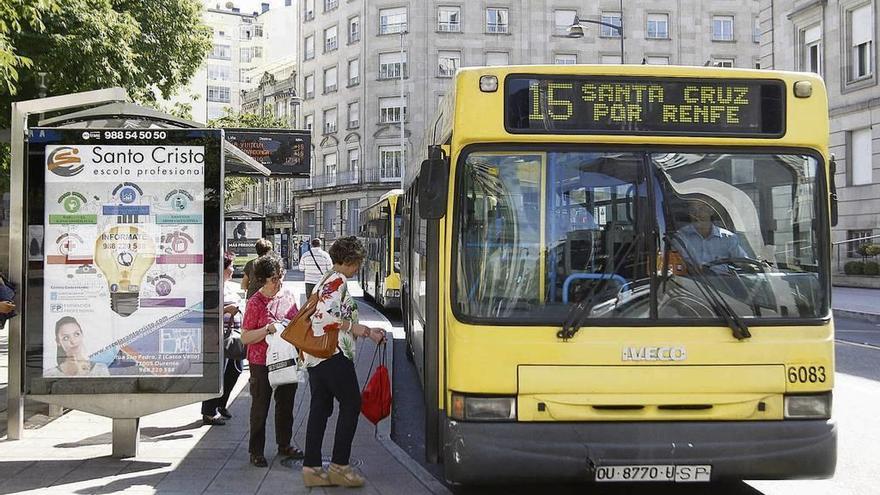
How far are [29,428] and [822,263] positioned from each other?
21.8 ft

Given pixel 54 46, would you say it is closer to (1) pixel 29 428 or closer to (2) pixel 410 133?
(1) pixel 29 428

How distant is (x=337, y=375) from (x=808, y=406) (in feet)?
9.86

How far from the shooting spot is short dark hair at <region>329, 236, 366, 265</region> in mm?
6148

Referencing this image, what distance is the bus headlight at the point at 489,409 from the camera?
5234 mm

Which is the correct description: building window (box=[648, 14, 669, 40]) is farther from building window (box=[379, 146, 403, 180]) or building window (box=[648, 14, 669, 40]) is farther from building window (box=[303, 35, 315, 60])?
building window (box=[303, 35, 315, 60])

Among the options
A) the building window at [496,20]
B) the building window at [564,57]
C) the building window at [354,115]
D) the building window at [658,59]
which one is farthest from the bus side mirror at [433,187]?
the building window at [354,115]

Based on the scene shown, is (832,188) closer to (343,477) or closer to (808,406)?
(808,406)

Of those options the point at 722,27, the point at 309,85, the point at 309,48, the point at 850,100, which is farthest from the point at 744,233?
the point at 309,48

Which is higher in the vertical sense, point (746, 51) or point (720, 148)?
point (746, 51)

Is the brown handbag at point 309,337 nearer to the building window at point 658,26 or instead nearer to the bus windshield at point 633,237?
the bus windshield at point 633,237

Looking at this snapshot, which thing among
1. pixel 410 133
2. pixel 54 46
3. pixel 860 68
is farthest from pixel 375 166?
pixel 54 46

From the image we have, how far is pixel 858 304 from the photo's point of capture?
73.6 feet

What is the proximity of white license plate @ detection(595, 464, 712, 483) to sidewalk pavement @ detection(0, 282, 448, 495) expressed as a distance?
56.5 inches

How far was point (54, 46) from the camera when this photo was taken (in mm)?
13469
